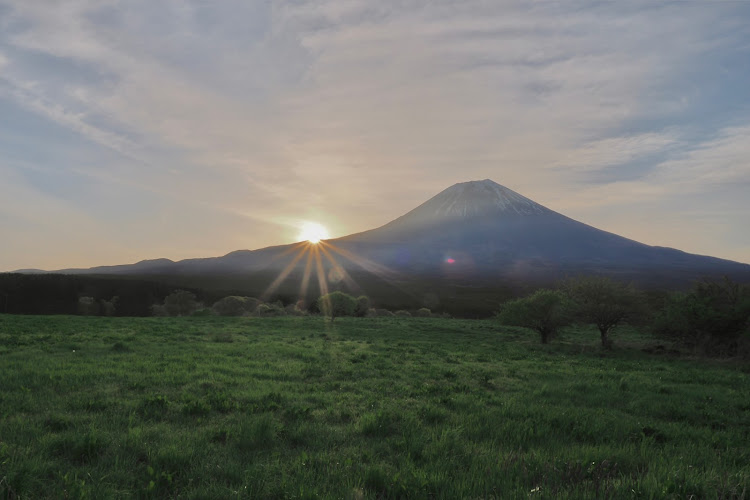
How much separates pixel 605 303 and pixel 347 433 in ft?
101

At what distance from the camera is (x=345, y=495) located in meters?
4.76

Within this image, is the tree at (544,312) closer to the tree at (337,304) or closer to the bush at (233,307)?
the tree at (337,304)

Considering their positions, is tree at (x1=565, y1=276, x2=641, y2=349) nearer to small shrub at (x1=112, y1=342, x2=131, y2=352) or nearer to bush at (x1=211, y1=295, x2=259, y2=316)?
small shrub at (x1=112, y1=342, x2=131, y2=352)

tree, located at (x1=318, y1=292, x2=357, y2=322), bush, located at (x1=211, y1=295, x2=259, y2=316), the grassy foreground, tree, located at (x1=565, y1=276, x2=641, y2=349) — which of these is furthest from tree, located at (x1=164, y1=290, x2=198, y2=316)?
tree, located at (x1=565, y1=276, x2=641, y2=349)

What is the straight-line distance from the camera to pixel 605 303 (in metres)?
31.2

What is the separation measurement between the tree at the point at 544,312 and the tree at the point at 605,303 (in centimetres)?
125

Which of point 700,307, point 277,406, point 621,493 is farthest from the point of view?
point 700,307

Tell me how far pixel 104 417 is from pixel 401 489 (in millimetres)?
6206

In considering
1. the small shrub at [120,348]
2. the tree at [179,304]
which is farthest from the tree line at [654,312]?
the tree at [179,304]

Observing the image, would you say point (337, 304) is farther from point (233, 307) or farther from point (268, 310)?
point (233, 307)

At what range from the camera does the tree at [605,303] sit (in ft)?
100

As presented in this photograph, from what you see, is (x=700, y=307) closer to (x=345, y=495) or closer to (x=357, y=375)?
(x=357, y=375)

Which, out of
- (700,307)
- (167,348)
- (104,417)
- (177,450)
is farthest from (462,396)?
(700,307)

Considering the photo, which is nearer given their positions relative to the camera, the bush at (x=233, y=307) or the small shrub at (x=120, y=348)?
the small shrub at (x=120, y=348)
